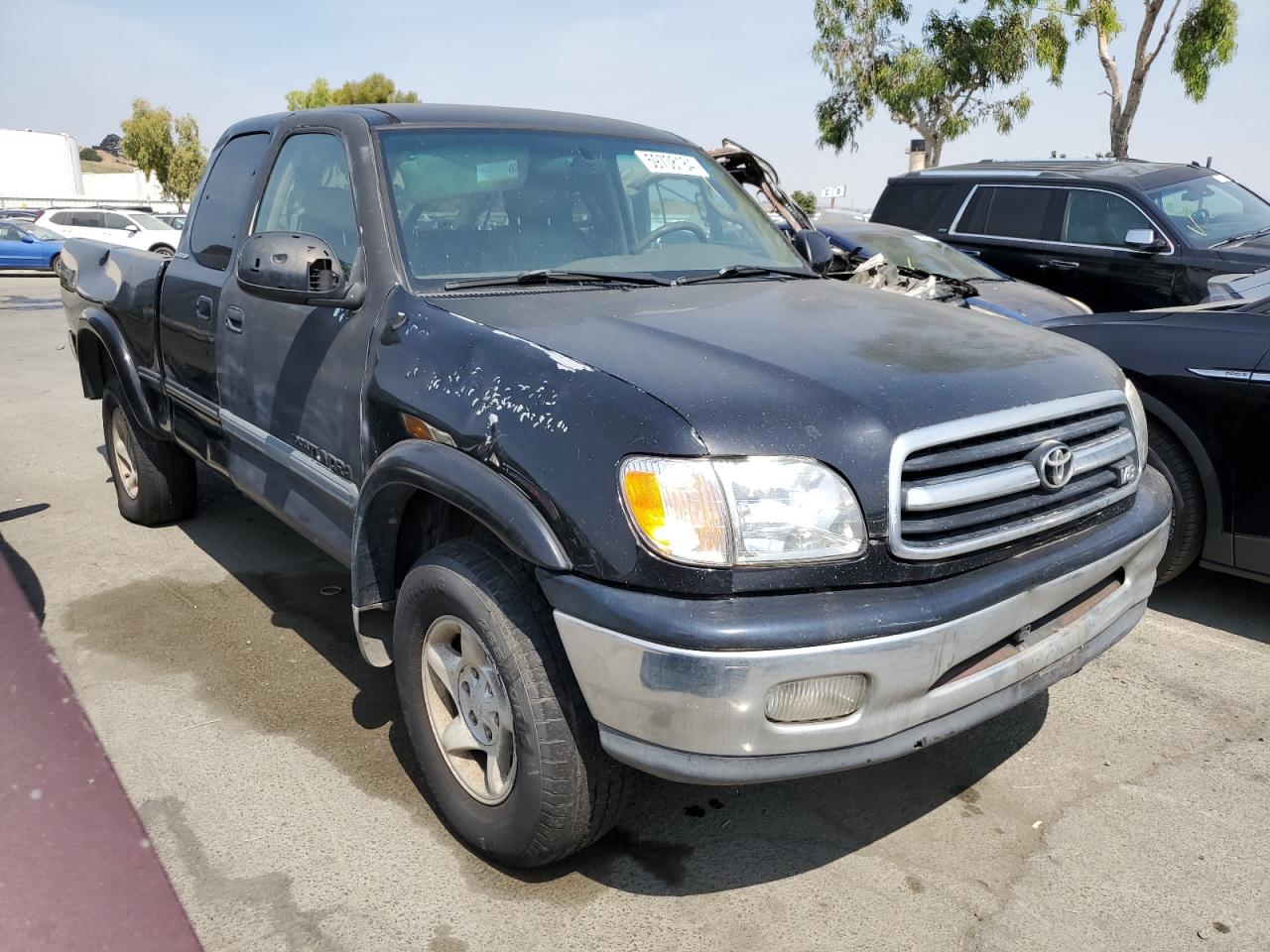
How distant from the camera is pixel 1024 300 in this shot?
23.0ft

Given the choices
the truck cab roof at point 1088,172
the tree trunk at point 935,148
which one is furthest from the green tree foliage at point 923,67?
the truck cab roof at point 1088,172

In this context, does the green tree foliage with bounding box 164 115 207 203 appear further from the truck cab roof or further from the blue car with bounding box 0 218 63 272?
the truck cab roof

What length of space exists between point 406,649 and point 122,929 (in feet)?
3.28

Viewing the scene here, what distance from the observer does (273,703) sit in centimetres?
355

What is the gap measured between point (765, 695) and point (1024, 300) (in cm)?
571

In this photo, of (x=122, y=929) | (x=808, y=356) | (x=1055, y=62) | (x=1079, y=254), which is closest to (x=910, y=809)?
(x=808, y=356)

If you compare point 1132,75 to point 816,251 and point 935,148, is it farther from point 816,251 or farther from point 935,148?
point 816,251

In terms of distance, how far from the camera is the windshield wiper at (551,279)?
3.00 meters

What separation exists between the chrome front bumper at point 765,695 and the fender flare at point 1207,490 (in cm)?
212

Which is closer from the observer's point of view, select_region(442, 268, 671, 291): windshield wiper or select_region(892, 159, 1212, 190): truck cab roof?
select_region(442, 268, 671, 291): windshield wiper

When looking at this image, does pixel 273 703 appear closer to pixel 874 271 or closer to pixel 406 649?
pixel 406 649

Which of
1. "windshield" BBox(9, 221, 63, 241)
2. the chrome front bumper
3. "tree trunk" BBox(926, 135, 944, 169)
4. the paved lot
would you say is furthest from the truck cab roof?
"windshield" BBox(9, 221, 63, 241)

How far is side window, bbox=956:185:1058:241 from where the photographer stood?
8359 millimetres

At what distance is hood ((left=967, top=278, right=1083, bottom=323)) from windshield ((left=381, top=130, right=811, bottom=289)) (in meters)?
3.35
